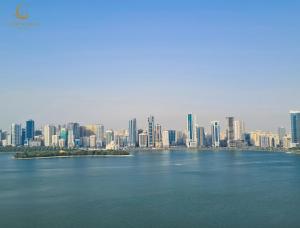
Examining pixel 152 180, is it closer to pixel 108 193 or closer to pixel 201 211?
pixel 108 193

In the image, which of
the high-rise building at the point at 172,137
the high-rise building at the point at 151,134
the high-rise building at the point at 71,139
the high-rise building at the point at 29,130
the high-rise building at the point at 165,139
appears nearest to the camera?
the high-rise building at the point at 71,139

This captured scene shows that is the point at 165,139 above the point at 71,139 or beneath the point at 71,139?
beneath

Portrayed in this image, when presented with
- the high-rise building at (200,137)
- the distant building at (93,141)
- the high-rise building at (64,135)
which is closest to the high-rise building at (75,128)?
the high-rise building at (64,135)

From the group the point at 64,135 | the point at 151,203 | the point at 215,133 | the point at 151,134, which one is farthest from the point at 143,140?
the point at 151,203

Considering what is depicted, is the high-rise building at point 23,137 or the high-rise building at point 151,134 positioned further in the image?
the high-rise building at point 151,134

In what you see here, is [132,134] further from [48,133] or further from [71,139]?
[48,133]

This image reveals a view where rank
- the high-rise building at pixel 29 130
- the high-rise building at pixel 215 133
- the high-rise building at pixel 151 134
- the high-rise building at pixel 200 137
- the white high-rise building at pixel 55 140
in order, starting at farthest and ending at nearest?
1. the high-rise building at pixel 200 137
2. the high-rise building at pixel 215 133
3. the high-rise building at pixel 151 134
4. the high-rise building at pixel 29 130
5. the white high-rise building at pixel 55 140

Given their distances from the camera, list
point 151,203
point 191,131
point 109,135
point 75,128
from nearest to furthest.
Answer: point 151,203
point 75,128
point 109,135
point 191,131

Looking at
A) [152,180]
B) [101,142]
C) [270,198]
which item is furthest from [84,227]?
[101,142]

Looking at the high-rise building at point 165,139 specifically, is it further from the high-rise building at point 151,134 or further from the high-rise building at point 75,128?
the high-rise building at point 75,128
